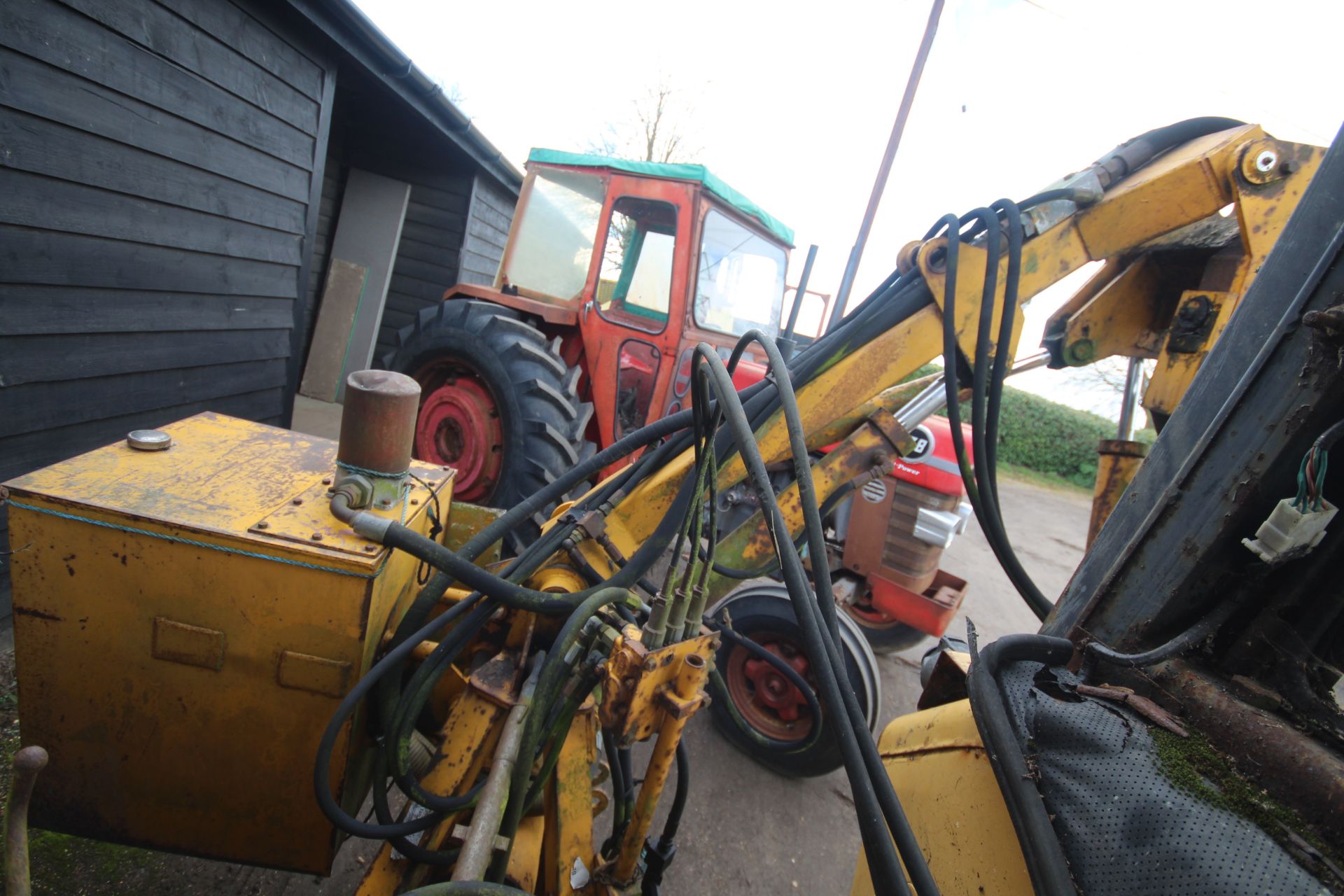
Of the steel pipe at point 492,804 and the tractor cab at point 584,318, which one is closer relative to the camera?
the steel pipe at point 492,804

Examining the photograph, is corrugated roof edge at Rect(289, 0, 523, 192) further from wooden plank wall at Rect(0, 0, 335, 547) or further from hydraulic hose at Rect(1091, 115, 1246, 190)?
hydraulic hose at Rect(1091, 115, 1246, 190)

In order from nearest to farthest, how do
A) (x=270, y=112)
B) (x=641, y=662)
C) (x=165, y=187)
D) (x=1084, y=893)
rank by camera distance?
(x=1084, y=893) < (x=641, y=662) < (x=165, y=187) < (x=270, y=112)

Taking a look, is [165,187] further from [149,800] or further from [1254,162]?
[1254,162]

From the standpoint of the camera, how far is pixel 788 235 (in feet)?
13.0

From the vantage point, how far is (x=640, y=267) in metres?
3.84

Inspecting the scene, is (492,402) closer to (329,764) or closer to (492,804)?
(329,764)

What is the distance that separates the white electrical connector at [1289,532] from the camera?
788mm

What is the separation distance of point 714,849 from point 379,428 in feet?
6.17

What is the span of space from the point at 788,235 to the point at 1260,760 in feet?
12.0

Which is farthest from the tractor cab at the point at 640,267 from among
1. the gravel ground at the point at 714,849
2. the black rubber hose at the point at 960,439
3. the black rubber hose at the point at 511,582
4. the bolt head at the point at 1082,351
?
the black rubber hose at the point at 511,582

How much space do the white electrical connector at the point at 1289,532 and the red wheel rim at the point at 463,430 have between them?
114 inches

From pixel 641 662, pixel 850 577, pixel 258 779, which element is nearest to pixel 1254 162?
pixel 641 662

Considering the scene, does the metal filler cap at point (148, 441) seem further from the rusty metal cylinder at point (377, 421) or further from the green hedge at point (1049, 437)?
the green hedge at point (1049, 437)

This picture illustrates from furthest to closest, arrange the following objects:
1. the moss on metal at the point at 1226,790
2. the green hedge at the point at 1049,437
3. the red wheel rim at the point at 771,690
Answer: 1. the green hedge at the point at 1049,437
2. the red wheel rim at the point at 771,690
3. the moss on metal at the point at 1226,790
